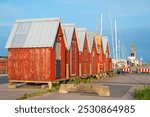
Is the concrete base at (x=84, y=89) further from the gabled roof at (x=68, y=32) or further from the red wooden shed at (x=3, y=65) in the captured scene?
the red wooden shed at (x=3, y=65)

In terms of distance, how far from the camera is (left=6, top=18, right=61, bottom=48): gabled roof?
24.2 m

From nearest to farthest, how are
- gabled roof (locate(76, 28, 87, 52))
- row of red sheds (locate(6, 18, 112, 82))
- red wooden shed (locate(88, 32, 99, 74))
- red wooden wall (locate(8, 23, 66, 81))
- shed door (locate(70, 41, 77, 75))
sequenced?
red wooden wall (locate(8, 23, 66, 81)) < row of red sheds (locate(6, 18, 112, 82)) < shed door (locate(70, 41, 77, 75)) < gabled roof (locate(76, 28, 87, 52)) < red wooden shed (locate(88, 32, 99, 74))

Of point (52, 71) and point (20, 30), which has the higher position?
point (20, 30)

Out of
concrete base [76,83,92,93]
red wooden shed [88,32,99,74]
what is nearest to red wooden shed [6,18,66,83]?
concrete base [76,83,92,93]

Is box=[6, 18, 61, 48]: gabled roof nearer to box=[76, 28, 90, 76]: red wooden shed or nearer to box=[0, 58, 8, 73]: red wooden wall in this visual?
box=[76, 28, 90, 76]: red wooden shed

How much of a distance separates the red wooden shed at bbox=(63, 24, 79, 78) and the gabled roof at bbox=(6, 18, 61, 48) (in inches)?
139

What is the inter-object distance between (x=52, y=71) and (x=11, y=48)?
3.59 metres

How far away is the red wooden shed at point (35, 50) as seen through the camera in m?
23.9

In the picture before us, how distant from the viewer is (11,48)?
82.0 feet

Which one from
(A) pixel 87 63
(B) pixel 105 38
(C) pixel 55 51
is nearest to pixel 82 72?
(A) pixel 87 63

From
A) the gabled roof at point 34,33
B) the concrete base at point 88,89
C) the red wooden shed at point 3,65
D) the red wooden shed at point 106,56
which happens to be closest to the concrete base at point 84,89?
the concrete base at point 88,89

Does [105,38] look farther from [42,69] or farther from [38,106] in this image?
[38,106]

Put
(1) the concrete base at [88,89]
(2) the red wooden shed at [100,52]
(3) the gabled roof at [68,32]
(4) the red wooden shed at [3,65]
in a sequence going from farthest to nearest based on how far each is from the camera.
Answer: (4) the red wooden shed at [3,65]
(2) the red wooden shed at [100,52]
(3) the gabled roof at [68,32]
(1) the concrete base at [88,89]

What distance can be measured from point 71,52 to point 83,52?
15.2 ft
